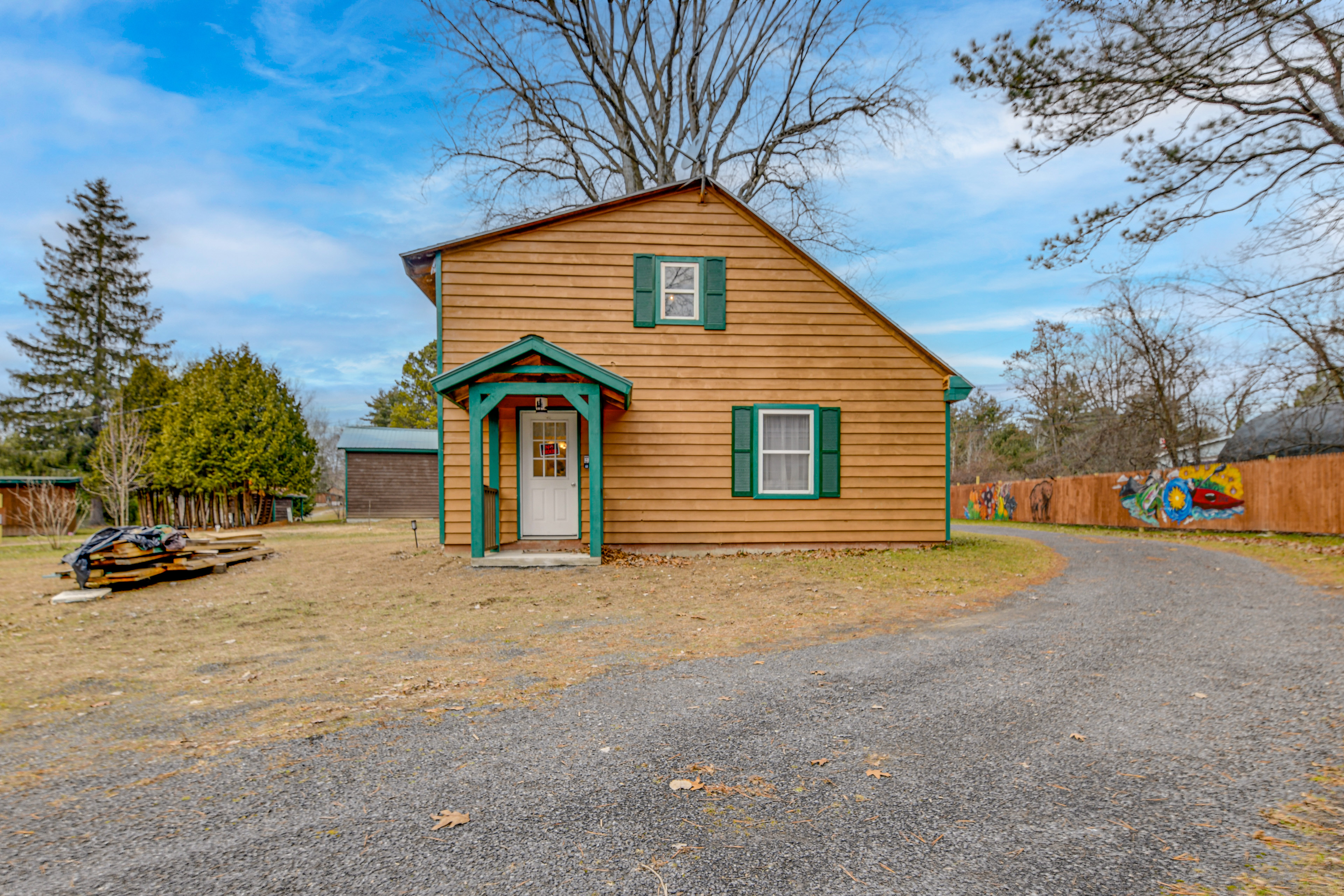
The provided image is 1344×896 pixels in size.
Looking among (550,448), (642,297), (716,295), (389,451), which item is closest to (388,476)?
(389,451)

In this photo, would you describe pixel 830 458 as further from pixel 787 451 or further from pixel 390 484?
pixel 390 484

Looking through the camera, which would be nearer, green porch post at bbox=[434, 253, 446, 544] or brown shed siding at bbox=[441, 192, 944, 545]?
green porch post at bbox=[434, 253, 446, 544]

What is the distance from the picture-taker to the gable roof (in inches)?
430

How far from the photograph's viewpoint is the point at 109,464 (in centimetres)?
2127

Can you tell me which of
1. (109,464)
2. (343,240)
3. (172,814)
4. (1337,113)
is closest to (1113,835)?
(172,814)

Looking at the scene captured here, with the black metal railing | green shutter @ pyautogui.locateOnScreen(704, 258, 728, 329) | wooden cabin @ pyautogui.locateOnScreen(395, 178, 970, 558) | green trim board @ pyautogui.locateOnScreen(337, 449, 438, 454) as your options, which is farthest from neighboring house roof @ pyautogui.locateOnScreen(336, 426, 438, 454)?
green shutter @ pyautogui.locateOnScreen(704, 258, 728, 329)

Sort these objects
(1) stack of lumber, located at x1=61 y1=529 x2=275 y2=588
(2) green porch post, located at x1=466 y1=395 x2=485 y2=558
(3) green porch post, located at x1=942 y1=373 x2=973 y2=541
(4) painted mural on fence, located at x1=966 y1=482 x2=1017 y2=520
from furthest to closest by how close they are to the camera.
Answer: (4) painted mural on fence, located at x1=966 y1=482 x2=1017 y2=520, (3) green porch post, located at x1=942 y1=373 x2=973 y2=541, (2) green porch post, located at x1=466 y1=395 x2=485 y2=558, (1) stack of lumber, located at x1=61 y1=529 x2=275 y2=588

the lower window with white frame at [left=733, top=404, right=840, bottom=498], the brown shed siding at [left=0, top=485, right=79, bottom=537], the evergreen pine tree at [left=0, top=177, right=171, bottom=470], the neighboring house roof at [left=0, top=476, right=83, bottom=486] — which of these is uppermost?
the evergreen pine tree at [left=0, top=177, right=171, bottom=470]

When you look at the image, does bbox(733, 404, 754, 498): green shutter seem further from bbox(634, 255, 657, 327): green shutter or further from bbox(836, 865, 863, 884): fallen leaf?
bbox(836, 865, 863, 884): fallen leaf

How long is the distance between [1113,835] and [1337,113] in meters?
11.9

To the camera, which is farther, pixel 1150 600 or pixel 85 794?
pixel 1150 600

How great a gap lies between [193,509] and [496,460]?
57.5 feet

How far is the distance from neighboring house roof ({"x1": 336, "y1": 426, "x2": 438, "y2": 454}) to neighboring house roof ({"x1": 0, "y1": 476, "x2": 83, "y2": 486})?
886cm

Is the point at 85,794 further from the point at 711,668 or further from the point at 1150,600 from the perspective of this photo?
the point at 1150,600
